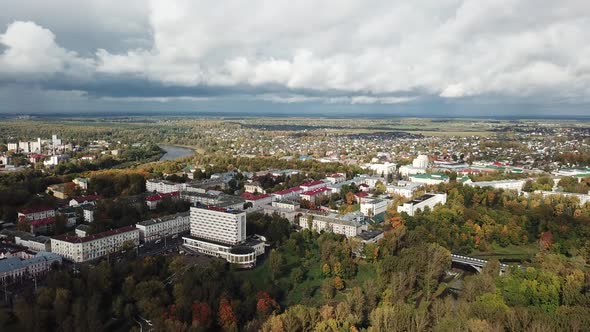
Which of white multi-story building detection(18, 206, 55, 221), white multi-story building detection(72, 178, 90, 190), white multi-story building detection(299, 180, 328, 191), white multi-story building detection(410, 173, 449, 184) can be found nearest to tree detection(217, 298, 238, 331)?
white multi-story building detection(18, 206, 55, 221)

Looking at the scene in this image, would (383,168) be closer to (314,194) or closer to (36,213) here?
(314,194)

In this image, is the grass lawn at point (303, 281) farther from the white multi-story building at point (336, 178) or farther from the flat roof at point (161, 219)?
the white multi-story building at point (336, 178)

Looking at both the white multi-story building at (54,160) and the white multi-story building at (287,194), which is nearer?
the white multi-story building at (287,194)

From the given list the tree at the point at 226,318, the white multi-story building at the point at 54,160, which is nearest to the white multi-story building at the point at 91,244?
the tree at the point at 226,318

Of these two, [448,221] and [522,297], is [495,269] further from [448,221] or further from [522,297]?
[448,221]

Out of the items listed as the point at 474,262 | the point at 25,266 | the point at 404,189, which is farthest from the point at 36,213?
the point at 404,189

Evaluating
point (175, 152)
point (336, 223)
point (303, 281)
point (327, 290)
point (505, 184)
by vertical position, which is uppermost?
point (505, 184)

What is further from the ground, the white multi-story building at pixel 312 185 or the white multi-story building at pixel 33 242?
the white multi-story building at pixel 312 185
